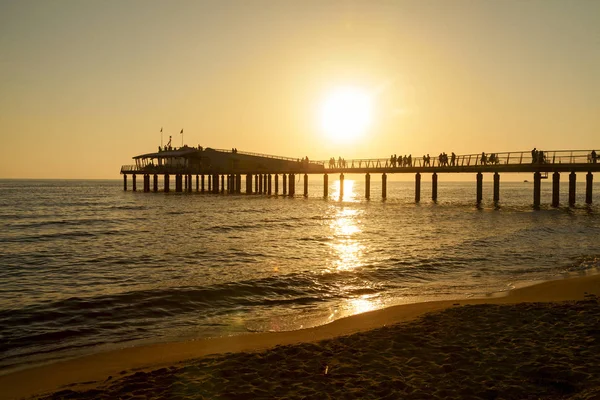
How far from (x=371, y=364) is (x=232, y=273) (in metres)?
9.58

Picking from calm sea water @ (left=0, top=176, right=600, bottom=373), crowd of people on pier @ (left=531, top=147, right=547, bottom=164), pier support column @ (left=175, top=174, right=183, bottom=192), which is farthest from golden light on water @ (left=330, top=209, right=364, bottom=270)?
pier support column @ (left=175, top=174, right=183, bottom=192)

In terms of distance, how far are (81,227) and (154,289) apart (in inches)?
820

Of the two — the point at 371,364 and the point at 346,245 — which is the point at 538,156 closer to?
the point at 346,245

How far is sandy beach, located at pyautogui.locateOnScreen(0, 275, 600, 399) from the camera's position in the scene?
20.1ft

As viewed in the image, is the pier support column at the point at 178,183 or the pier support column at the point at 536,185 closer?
the pier support column at the point at 536,185

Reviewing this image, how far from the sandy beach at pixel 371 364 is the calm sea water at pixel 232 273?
1005 millimetres

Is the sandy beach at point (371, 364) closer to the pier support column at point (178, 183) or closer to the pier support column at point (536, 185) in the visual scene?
the pier support column at point (536, 185)

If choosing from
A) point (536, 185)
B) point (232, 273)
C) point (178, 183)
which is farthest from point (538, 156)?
point (178, 183)

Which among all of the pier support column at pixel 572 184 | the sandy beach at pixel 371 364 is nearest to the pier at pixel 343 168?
the pier support column at pixel 572 184

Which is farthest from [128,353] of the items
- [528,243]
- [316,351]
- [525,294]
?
[528,243]

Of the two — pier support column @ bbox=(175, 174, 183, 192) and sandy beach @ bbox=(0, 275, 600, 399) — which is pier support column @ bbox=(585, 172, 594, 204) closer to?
sandy beach @ bbox=(0, 275, 600, 399)

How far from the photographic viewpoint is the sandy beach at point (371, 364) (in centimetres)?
613

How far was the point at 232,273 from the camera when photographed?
16125 mm

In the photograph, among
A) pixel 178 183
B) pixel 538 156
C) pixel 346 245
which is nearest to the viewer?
pixel 346 245
